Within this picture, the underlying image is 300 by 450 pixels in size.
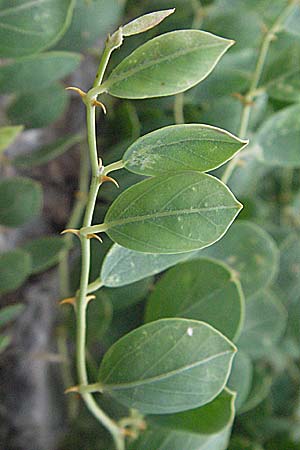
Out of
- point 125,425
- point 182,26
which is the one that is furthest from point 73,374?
point 182,26

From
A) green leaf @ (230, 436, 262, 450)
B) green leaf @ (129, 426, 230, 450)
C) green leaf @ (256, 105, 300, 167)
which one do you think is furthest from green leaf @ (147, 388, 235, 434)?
green leaf @ (256, 105, 300, 167)

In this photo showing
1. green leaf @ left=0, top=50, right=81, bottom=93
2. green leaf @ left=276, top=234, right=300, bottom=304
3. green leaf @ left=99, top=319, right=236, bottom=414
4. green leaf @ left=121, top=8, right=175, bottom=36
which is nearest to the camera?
green leaf @ left=121, top=8, right=175, bottom=36

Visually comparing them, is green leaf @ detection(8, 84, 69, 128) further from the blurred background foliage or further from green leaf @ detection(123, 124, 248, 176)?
green leaf @ detection(123, 124, 248, 176)

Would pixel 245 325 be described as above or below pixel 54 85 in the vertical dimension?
below

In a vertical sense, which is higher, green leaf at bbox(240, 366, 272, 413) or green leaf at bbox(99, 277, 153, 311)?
green leaf at bbox(99, 277, 153, 311)

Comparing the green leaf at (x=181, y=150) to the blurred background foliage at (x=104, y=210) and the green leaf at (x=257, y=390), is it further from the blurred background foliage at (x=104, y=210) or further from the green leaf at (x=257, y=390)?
the green leaf at (x=257, y=390)

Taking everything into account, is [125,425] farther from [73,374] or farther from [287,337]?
[287,337]

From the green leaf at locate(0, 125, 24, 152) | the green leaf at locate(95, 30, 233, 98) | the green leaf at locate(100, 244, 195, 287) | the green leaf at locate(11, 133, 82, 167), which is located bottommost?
the green leaf at locate(100, 244, 195, 287)

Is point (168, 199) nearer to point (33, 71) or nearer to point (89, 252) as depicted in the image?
point (89, 252)
